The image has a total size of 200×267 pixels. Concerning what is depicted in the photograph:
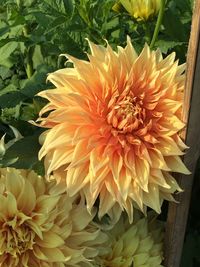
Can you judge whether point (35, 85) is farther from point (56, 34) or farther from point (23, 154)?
point (23, 154)

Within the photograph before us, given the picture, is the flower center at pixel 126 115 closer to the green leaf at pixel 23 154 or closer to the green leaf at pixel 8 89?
the green leaf at pixel 23 154

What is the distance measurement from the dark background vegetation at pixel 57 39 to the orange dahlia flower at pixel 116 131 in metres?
0.14

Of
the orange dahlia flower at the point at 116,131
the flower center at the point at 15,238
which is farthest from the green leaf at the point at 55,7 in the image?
the flower center at the point at 15,238

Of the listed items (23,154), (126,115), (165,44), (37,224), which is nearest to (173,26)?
(165,44)

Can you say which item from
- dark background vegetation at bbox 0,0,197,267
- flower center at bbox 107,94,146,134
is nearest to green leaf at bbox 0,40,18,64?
dark background vegetation at bbox 0,0,197,267

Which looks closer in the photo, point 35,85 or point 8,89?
point 35,85

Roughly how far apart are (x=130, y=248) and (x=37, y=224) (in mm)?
264

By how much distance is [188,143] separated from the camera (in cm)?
135

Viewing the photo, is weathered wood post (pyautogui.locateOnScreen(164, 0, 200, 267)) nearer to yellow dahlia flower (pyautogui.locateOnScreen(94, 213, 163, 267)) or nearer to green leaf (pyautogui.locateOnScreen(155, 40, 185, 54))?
yellow dahlia flower (pyautogui.locateOnScreen(94, 213, 163, 267))

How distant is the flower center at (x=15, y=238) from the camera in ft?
4.35

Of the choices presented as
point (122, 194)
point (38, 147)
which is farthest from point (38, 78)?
point (122, 194)

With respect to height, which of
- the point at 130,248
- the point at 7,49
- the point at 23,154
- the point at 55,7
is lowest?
the point at 130,248

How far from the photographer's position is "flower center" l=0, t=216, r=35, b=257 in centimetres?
133

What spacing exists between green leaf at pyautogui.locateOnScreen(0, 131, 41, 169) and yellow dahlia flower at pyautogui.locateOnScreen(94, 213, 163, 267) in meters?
0.25
